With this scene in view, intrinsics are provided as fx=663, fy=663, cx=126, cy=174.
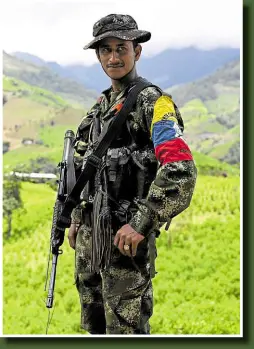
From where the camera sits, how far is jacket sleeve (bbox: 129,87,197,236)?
6.91ft

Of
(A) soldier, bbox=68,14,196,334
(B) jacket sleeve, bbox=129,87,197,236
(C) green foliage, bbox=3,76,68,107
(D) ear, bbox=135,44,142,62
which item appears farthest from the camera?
(C) green foliage, bbox=3,76,68,107

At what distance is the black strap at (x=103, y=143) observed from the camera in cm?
227

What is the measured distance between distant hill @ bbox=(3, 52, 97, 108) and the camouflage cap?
107 inches

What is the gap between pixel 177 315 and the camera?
4340 millimetres

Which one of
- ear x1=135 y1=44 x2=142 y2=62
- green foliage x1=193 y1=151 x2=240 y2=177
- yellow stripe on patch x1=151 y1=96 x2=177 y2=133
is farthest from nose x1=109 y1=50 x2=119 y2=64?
green foliage x1=193 y1=151 x2=240 y2=177

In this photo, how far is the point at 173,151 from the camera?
6.94 ft

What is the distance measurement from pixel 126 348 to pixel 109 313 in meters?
0.88

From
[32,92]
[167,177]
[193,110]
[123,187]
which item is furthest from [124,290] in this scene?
[32,92]

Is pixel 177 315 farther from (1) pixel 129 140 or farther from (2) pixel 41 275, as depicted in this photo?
(1) pixel 129 140

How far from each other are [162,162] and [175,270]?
8.16 feet

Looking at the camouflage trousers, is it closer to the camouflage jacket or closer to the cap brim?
the camouflage jacket

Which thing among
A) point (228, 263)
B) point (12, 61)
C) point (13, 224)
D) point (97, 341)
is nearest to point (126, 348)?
point (97, 341)

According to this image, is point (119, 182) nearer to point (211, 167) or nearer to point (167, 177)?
point (167, 177)

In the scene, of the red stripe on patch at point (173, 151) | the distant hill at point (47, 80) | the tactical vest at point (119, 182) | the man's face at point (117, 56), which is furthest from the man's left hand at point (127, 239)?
the distant hill at point (47, 80)
